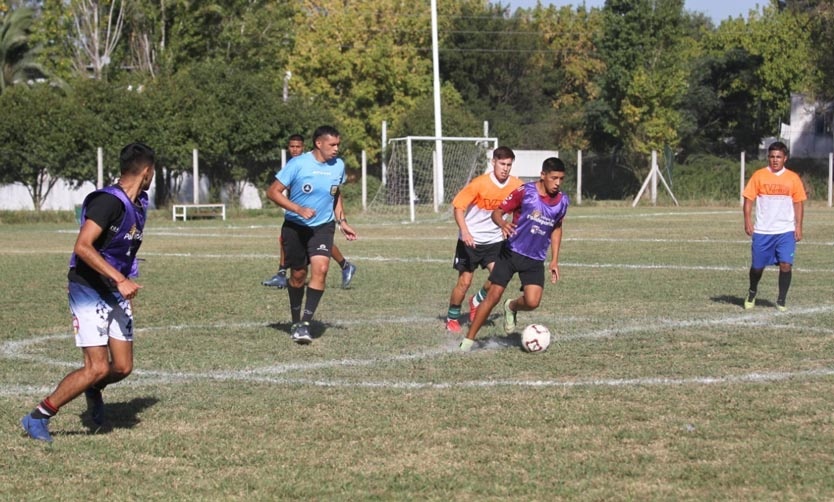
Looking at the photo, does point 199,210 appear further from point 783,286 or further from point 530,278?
point 530,278

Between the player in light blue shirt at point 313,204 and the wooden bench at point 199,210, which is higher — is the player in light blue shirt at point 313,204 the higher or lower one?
the higher one

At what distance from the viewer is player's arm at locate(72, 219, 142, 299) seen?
667 cm

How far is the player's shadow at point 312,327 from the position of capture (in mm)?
11336

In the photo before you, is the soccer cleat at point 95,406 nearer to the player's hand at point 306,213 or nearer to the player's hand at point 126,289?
the player's hand at point 126,289

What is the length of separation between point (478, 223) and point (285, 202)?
86.5 inches

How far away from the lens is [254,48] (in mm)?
55312

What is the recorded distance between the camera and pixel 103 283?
7.02 meters

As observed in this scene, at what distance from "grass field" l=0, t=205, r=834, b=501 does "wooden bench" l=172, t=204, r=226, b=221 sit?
77.1 feet

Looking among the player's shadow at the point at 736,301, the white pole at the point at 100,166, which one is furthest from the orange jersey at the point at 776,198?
the white pole at the point at 100,166

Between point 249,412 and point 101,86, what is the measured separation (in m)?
37.7

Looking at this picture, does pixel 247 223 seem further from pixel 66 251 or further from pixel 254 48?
pixel 254 48

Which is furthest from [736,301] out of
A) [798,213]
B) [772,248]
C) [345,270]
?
[345,270]

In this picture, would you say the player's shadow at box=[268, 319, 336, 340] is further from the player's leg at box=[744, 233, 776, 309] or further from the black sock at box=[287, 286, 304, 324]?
the player's leg at box=[744, 233, 776, 309]

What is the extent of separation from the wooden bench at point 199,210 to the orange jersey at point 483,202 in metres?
27.6
